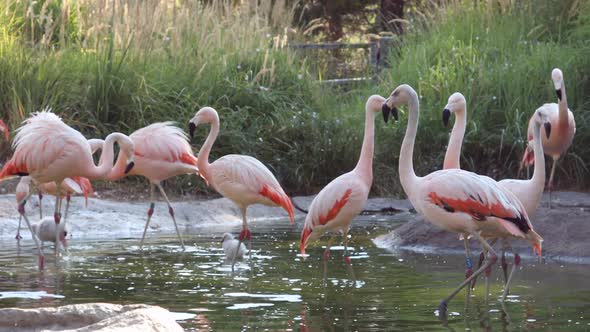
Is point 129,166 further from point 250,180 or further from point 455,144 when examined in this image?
point 455,144

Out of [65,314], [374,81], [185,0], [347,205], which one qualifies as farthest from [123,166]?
[374,81]

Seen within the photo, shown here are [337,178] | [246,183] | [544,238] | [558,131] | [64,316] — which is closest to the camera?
[64,316]

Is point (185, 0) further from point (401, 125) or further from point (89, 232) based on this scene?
point (89, 232)

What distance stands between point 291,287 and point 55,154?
8.08 ft

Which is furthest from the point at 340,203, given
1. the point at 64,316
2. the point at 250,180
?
the point at 64,316

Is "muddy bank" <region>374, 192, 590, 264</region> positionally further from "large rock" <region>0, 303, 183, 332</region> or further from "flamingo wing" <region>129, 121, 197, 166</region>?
"large rock" <region>0, 303, 183, 332</region>

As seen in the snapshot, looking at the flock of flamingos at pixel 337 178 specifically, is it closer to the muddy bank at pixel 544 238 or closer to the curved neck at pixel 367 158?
the curved neck at pixel 367 158

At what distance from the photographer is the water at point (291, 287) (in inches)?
212

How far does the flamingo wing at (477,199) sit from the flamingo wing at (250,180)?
191 cm

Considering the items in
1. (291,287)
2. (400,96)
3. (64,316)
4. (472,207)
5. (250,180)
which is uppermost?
(400,96)

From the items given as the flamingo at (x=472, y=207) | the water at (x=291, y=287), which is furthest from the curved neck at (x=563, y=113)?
the flamingo at (x=472, y=207)

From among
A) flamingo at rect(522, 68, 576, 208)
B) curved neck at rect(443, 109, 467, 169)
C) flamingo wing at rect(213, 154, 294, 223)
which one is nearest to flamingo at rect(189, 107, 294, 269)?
flamingo wing at rect(213, 154, 294, 223)

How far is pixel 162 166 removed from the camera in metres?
8.80

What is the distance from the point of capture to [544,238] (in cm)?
793
